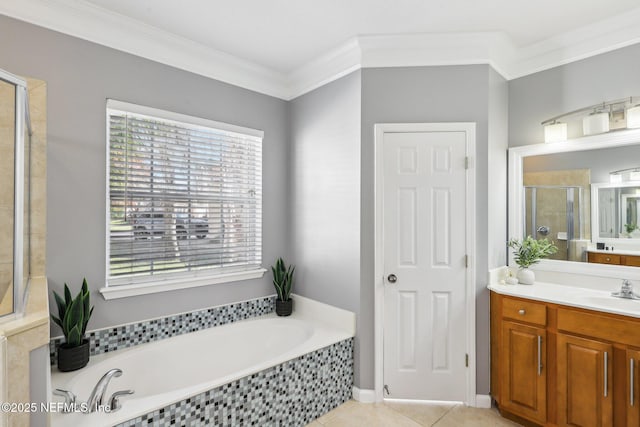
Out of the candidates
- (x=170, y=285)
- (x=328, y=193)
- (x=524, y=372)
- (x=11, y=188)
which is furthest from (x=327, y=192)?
(x=11, y=188)

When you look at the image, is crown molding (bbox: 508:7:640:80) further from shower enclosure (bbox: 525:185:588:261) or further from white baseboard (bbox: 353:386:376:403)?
white baseboard (bbox: 353:386:376:403)

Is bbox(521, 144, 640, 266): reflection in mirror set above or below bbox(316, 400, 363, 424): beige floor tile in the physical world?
above

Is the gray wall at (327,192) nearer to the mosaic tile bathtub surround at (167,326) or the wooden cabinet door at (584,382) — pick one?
the mosaic tile bathtub surround at (167,326)

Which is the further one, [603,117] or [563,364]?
[603,117]

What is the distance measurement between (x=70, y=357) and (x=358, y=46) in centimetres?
270

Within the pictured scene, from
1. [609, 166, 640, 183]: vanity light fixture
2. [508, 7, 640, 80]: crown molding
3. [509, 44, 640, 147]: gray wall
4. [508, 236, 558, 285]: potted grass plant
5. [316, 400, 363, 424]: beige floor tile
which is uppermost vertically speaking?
[508, 7, 640, 80]: crown molding

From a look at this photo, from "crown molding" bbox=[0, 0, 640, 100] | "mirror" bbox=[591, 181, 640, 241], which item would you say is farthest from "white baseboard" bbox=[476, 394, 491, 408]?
"crown molding" bbox=[0, 0, 640, 100]

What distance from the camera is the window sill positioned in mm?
2203

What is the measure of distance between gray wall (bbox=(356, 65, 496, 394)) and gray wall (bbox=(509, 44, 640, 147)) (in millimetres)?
426

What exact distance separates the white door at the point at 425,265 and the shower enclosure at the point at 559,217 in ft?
1.94

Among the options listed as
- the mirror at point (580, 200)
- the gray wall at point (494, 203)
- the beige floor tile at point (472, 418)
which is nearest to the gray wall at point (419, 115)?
the gray wall at point (494, 203)

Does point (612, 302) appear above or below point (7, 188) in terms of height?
below

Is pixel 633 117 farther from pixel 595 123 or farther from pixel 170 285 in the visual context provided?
pixel 170 285

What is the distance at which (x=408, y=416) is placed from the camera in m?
2.29
